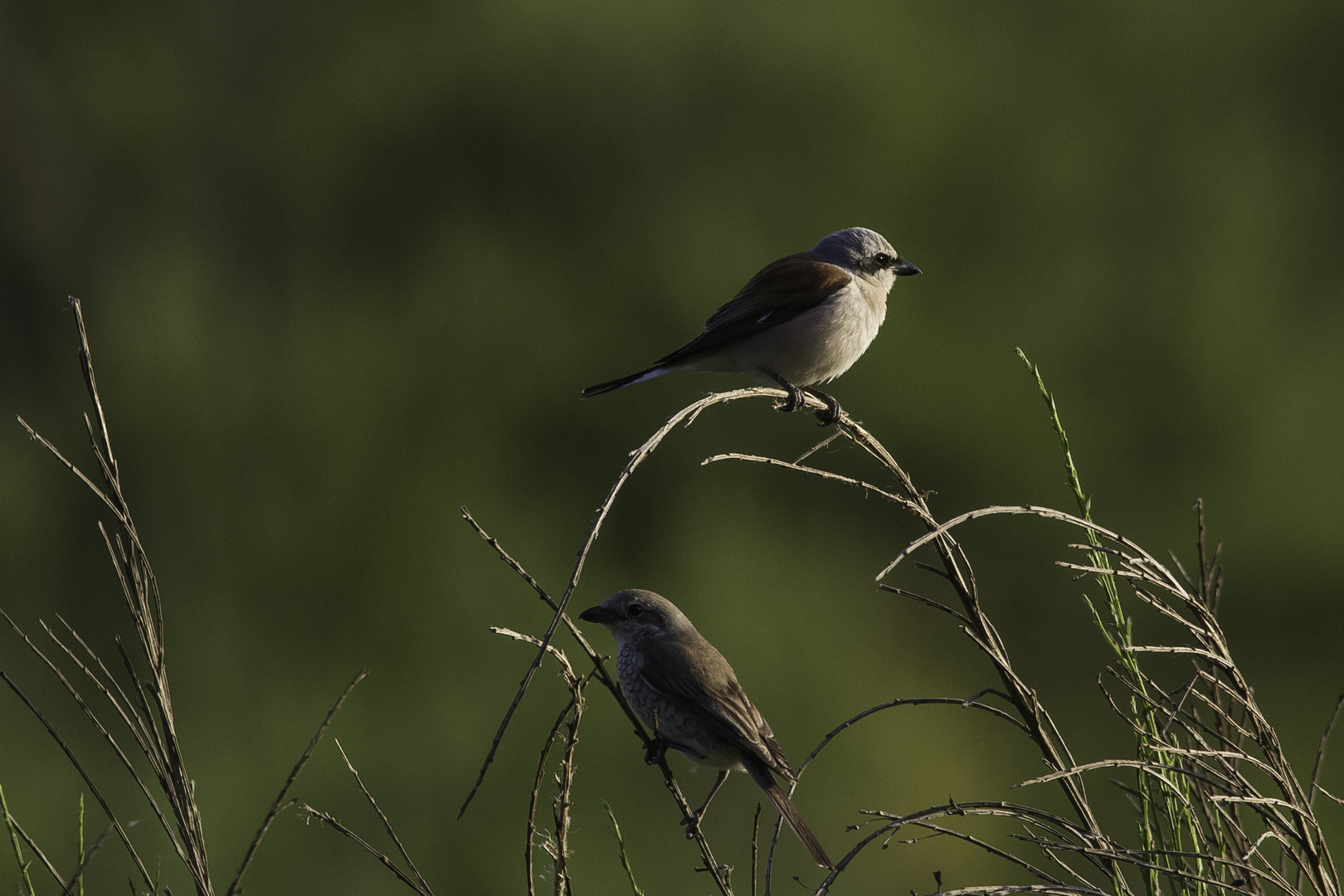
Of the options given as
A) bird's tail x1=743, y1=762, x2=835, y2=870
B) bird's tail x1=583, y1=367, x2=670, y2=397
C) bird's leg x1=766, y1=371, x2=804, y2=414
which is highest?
bird's tail x1=583, y1=367, x2=670, y2=397

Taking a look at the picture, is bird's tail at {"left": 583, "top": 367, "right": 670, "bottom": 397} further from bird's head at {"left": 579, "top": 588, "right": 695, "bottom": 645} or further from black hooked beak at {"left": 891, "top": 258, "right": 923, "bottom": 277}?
black hooked beak at {"left": 891, "top": 258, "right": 923, "bottom": 277}

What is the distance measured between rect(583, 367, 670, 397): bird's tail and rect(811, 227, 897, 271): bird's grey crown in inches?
38.4

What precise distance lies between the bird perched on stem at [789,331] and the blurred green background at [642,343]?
228 cm

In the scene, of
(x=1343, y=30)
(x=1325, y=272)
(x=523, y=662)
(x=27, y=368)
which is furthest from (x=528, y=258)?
(x=1343, y=30)

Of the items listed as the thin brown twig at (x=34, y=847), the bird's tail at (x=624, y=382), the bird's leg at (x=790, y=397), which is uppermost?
the bird's tail at (x=624, y=382)

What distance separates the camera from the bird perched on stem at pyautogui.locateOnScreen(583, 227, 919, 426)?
12.1ft

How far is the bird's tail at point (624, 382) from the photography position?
130 inches

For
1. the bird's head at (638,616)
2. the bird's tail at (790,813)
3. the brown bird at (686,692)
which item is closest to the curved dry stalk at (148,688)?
the bird's tail at (790,813)

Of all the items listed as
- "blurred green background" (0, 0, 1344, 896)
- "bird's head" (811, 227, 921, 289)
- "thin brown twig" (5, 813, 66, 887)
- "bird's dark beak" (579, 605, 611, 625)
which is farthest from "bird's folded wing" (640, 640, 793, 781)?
"blurred green background" (0, 0, 1344, 896)

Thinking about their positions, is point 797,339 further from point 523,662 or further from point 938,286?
point 938,286

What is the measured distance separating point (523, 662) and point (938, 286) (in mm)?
3608

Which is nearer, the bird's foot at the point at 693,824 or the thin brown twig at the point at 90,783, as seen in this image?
the thin brown twig at the point at 90,783

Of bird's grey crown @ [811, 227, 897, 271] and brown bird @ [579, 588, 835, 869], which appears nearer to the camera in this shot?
brown bird @ [579, 588, 835, 869]

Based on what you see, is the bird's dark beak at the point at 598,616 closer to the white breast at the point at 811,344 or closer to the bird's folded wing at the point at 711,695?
the bird's folded wing at the point at 711,695
